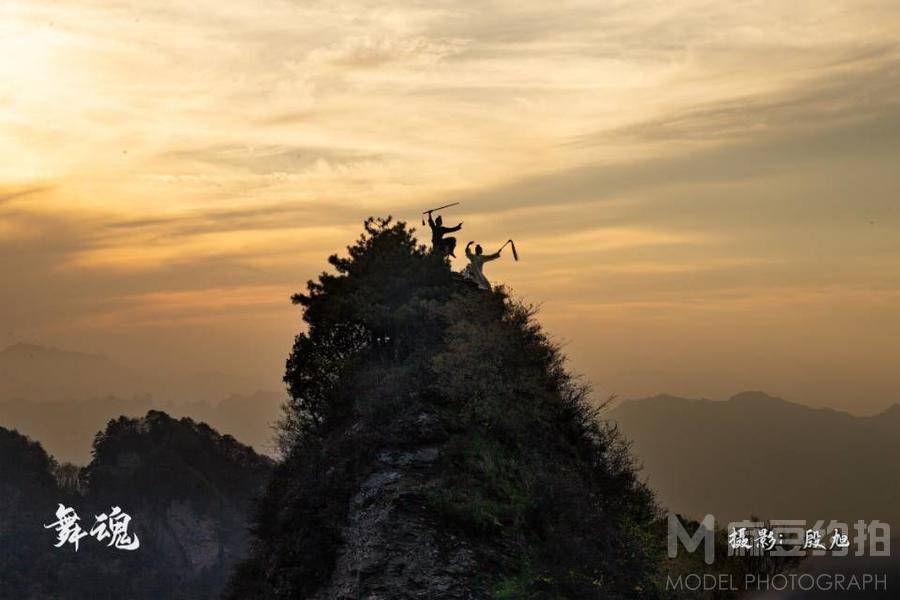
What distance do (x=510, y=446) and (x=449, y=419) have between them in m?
2.25

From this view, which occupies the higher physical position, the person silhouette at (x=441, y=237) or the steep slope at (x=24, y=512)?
the person silhouette at (x=441, y=237)

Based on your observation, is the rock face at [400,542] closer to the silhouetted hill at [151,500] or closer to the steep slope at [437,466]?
the steep slope at [437,466]

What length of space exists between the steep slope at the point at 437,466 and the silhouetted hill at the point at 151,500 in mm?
106118

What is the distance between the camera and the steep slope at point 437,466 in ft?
96.3

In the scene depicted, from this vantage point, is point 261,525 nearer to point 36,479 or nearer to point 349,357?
point 349,357

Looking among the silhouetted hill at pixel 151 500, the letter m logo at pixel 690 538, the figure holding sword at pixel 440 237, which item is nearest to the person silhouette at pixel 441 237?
the figure holding sword at pixel 440 237

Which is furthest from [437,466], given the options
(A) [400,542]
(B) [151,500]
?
(B) [151,500]

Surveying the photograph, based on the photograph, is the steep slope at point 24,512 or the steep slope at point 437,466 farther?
the steep slope at point 24,512

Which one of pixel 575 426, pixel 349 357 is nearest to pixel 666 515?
pixel 575 426

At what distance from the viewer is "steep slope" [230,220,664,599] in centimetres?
2936

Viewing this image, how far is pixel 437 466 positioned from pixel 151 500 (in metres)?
137

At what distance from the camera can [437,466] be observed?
32.5m

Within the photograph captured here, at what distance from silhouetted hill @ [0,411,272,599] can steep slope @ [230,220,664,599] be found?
10612 centimetres

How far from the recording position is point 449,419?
34938 mm
